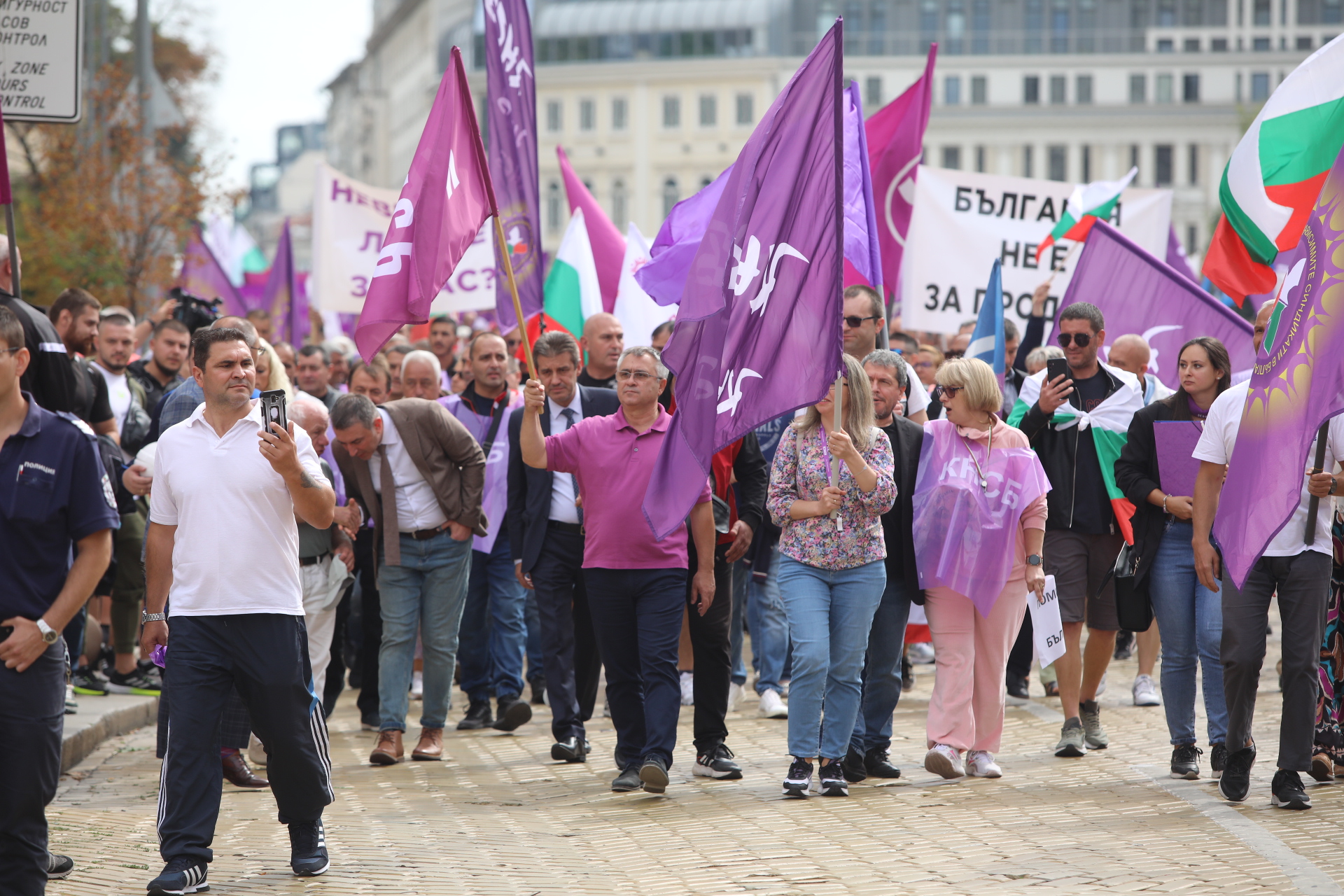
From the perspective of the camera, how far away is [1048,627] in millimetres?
8695

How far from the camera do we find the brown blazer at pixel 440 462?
9.41 meters

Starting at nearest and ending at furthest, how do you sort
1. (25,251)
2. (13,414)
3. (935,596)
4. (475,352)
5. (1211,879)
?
(13,414), (1211,879), (935,596), (475,352), (25,251)

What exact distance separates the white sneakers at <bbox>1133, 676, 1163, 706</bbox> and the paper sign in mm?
2484

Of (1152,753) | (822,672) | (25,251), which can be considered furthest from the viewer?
(25,251)

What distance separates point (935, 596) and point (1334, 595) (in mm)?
1919

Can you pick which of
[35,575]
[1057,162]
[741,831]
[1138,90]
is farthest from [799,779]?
[1138,90]

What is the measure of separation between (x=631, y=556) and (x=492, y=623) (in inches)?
114

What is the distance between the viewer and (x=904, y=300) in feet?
47.5

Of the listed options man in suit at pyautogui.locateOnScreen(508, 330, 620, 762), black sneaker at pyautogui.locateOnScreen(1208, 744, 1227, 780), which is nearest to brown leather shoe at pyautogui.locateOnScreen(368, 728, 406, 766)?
man in suit at pyautogui.locateOnScreen(508, 330, 620, 762)

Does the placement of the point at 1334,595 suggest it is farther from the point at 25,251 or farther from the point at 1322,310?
the point at 25,251

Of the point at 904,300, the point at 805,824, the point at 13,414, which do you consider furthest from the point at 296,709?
the point at 904,300

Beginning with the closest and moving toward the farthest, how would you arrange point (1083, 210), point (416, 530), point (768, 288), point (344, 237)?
1. point (768, 288)
2. point (416, 530)
3. point (1083, 210)
4. point (344, 237)

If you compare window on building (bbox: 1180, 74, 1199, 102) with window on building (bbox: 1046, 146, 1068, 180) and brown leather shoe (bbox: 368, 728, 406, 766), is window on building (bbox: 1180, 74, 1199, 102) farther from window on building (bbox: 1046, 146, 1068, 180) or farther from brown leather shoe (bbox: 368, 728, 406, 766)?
brown leather shoe (bbox: 368, 728, 406, 766)

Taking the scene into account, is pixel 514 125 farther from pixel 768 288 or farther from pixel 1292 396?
pixel 1292 396
